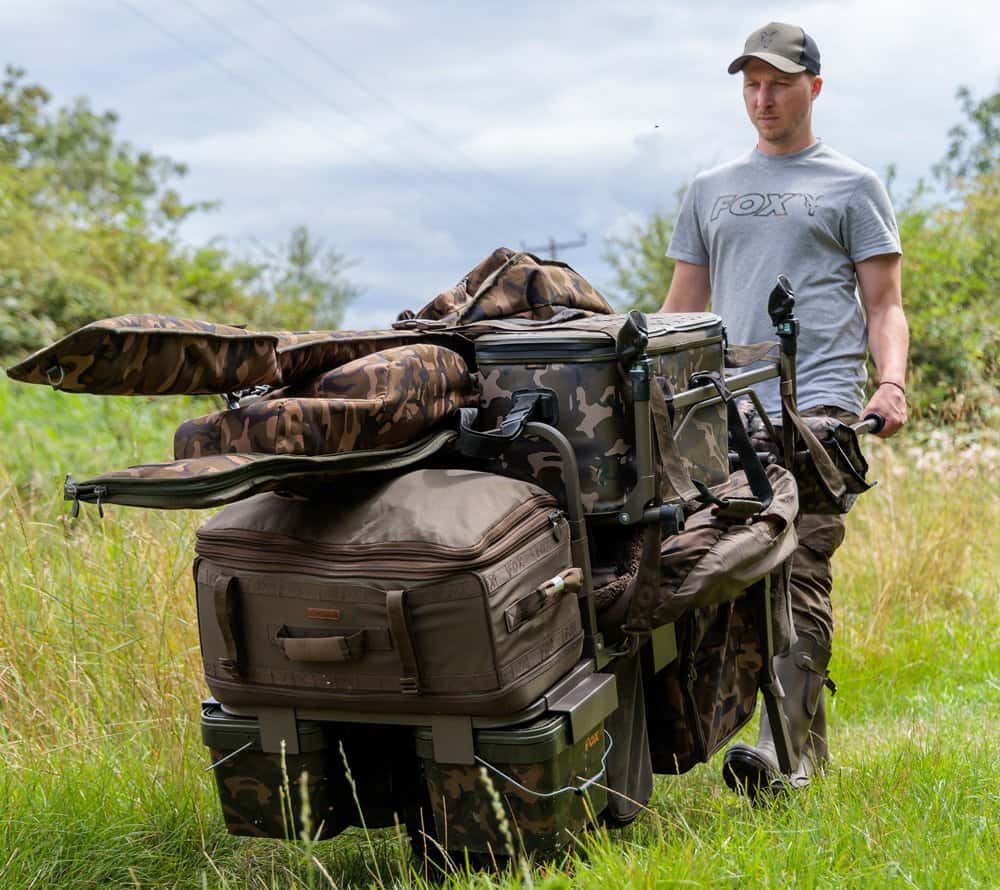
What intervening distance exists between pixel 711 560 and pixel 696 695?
601 millimetres

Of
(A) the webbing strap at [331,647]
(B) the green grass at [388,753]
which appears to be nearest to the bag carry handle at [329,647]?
(A) the webbing strap at [331,647]

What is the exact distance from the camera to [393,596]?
250 centimetres

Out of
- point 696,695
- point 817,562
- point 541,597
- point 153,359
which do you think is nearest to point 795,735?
point 817,562

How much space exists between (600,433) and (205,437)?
0.89 m

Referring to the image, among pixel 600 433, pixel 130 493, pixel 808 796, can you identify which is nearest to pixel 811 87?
pixel 600 433

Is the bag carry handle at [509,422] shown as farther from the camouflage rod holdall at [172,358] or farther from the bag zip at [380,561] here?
the camouflage rod holdall at [172,358]

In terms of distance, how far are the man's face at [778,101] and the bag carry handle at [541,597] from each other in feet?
7.33

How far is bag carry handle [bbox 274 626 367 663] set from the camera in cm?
258

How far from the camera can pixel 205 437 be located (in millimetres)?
2619

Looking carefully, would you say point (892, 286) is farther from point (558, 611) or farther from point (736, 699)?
point (558, 611)

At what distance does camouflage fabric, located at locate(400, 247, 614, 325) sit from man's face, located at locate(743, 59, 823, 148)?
1.42 metres

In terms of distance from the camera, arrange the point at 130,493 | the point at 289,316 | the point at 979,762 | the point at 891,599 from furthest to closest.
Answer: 1. the point at 289,316
2. the point at 891,599
3. the point at 979,762
4. the point at 130,493

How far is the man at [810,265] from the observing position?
4.21 meters

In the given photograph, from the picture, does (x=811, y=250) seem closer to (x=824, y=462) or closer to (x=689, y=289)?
(x=689, y=289)
